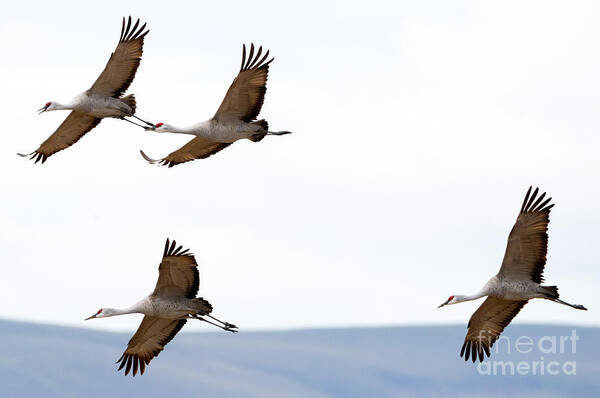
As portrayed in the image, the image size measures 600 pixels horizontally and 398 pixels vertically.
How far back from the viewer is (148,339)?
2256 cm

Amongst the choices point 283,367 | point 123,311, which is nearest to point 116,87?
point 123,311

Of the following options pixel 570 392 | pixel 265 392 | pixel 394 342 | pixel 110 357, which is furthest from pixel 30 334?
pixel 570 392

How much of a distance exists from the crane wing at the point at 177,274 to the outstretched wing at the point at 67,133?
15.8 ft

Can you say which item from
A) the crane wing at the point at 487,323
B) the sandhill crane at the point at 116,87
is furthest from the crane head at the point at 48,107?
the crane wing at the point at 487,323

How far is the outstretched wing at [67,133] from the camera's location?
24.5 m

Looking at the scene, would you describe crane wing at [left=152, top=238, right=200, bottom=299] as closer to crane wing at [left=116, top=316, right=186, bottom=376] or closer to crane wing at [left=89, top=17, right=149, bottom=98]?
crane wing at [left=116, top=316, right=186, bottom=376]

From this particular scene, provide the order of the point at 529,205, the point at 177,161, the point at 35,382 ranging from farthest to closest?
the point at 35,382 → the point at 177,161 → the point at 529,205

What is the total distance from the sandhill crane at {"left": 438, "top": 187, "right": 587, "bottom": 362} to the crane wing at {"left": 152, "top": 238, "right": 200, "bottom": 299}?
14.0ft

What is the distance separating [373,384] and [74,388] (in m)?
20.3

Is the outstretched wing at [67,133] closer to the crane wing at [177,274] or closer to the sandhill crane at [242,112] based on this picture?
the sandhill crane at [242,112]

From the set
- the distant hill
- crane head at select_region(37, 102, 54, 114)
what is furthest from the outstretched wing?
the distant hill

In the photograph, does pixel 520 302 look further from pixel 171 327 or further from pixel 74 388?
pixel 74 388

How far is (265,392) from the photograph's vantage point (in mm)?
89062

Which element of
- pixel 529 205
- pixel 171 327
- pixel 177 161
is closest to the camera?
pixel 529 205
